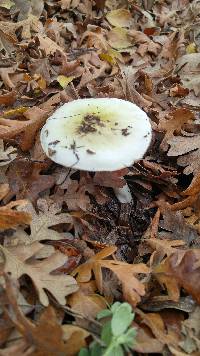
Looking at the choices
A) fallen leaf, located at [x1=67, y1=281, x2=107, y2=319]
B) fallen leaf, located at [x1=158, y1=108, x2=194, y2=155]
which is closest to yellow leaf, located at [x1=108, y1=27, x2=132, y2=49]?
fallen leaf, located at [x1=158, y1=108, x2=194, y2=155]

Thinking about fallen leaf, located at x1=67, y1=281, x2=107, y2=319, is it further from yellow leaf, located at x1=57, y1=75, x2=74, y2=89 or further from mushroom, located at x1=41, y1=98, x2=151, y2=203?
yellow leaf, located at x1=57, y1=75, x2=74, y2=89

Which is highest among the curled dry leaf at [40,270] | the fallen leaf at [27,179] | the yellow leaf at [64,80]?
the yellow leaf at [64,80]

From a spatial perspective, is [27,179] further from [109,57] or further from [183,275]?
[109,57]

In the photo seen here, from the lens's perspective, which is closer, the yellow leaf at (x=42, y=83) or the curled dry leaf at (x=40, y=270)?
the curled dry leaf at (x=40, y=270)

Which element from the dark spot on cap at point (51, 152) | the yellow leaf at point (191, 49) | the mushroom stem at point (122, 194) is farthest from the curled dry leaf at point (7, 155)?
the yellow leaf at point (191, 49)

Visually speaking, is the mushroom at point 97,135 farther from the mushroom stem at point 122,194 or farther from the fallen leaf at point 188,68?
the fallen leaf at point 188,68

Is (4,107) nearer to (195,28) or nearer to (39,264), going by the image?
(39,264)
